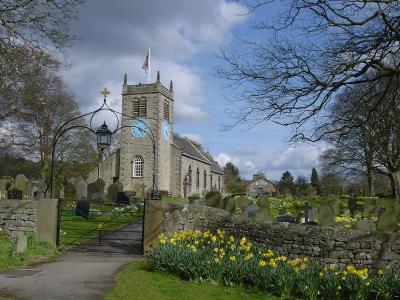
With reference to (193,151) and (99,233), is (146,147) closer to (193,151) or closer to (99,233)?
(193,151)

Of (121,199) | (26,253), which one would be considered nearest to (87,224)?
(26,253)

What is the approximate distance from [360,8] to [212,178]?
6114cm

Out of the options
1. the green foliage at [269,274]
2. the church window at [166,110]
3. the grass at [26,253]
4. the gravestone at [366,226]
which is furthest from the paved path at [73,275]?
the church window at [166,110]

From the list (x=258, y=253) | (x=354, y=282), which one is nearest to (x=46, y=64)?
(x=258, y=253)

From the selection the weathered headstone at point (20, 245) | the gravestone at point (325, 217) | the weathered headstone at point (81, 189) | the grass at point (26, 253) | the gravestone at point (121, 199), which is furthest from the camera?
the weathered headstone at point (81, 189)

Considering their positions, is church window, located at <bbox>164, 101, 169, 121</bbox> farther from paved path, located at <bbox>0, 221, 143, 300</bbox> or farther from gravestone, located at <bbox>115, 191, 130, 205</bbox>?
paved path, located at <bbox>0, 221, 143, 300</bbox>

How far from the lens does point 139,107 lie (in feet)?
161

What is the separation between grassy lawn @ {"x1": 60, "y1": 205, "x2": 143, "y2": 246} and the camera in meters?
13.7

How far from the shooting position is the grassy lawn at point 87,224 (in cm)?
1368

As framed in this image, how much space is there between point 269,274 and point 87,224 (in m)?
9.85

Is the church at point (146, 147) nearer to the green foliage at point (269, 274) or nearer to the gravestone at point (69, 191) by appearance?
the gravestone at point (69, 191)

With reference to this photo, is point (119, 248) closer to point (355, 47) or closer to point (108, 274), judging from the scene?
point (108, 274)

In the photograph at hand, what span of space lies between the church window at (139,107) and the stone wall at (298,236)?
121ft

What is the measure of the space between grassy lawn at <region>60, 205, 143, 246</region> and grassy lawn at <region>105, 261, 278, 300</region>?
392 centimetres
